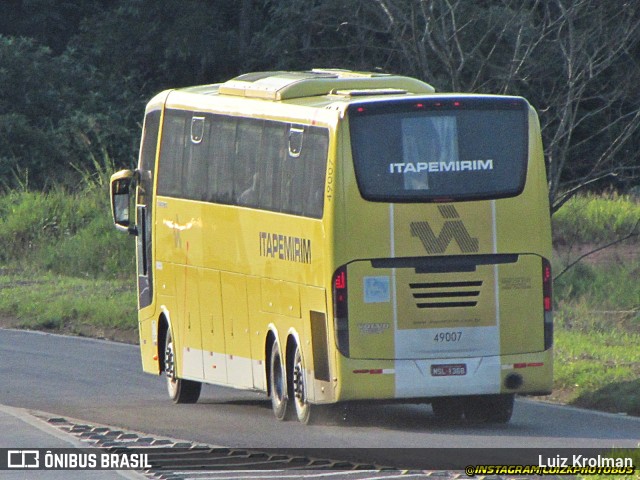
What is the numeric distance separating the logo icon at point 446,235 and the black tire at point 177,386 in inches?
175

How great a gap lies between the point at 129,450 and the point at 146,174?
23.8 feet

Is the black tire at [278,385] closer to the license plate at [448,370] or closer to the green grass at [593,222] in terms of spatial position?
the license plate at [448,370]

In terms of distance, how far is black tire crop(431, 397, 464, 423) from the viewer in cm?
1528

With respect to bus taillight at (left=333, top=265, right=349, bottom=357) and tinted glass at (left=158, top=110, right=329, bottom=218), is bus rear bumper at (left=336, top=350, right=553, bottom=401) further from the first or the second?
tinted glass at (left=158, top=110, right=329, bottom=218)

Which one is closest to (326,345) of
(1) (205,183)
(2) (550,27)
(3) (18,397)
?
(1) (205,183)

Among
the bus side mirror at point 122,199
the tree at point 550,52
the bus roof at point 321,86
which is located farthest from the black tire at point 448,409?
the tree at point 550,52

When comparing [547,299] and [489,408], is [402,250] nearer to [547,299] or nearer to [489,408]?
[547,299]

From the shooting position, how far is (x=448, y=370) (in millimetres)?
14016

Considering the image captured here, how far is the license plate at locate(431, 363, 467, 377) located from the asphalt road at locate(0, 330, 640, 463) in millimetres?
505

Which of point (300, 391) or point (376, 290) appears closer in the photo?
point (376, 290)

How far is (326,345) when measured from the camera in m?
14.1

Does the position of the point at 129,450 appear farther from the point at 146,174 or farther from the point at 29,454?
the point at 146,174

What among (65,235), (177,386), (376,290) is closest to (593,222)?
(65,235)

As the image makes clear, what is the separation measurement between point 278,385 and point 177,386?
2551 mm
